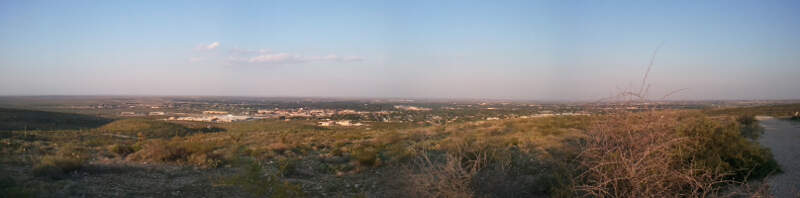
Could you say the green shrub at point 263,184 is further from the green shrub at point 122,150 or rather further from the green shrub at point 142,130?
the green shrub at point 142,130

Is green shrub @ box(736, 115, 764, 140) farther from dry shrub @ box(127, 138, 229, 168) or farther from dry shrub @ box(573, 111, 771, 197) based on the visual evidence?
dry shrub @ box(127, 138, 229, 168)

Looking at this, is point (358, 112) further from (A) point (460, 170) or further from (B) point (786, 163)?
(A) point (460, 170)

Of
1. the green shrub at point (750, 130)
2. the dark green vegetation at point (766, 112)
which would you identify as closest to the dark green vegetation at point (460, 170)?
the green shrub at point (750, 130)

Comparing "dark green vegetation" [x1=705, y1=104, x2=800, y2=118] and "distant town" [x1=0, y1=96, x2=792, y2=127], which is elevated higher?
"dark green vegetation" [x1=705, y1=104, x2=800, y2=118]

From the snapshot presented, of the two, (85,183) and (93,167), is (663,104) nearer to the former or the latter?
(85,183)

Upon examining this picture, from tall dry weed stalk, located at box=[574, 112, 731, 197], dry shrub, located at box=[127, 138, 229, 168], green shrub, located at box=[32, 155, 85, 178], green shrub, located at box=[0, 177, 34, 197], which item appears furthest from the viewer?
dry shrub, located at box=[127, 138, 229, 168]

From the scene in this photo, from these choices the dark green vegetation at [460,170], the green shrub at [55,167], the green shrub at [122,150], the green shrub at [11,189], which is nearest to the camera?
the dark green vegetation at [460,170]

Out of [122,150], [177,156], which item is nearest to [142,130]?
[122,150]

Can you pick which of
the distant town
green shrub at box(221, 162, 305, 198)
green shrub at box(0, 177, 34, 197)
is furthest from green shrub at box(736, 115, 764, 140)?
green shrub at box(0, 177, 34, 197)

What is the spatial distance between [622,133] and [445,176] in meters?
2.67

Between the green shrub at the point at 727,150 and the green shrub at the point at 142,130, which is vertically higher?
the green shrub at the point at 727,150

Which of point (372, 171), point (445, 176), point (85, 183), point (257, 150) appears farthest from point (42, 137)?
point (445, 176)

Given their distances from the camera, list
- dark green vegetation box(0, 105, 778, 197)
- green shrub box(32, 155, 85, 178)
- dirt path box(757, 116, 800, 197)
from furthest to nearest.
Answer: green shrub box(32, 155, 85, 178) < dirt path box(757, 116, 800, 197) < dark green vegetation box(0, 105, 778, 197)

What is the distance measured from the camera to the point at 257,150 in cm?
1130
